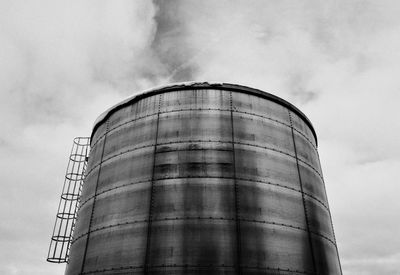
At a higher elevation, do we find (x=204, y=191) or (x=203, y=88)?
(x=203, y=88)

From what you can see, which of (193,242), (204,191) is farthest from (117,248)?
(204,191)

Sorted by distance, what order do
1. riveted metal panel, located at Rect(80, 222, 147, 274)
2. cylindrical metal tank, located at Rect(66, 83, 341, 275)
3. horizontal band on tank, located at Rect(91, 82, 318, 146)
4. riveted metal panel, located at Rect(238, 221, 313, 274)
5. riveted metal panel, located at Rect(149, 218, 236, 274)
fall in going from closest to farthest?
riveted metal panel, located at Rect(149, 218, 236, 274) < riveted metal panel, located at Rect(238, 221, 313, 274) < cylindrical metal tank, located at Rect(66, 83, 341, 275) < riveted metal panel, located at Rect(80, 222, 147, 274) < horizontal band on tank, located at Rect(91, 82, 318, 146)

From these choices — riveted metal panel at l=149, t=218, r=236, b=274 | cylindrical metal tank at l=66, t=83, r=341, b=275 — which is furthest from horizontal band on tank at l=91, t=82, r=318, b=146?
riveted metal panel at l=149, t=218, r=236, b=274

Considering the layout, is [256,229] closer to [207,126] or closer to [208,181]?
[208,181]

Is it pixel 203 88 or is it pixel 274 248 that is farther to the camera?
pixel 203 88

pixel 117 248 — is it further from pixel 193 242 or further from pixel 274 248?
pixel 274 248

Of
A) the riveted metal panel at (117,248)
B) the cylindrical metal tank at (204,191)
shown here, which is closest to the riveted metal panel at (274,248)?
the cylindrical metal tank at (204,191)

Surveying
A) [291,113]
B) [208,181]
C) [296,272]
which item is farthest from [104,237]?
[291,113]

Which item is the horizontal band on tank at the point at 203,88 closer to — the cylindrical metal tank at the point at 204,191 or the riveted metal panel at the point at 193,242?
the cylindrical metal tank at the point at 204,191

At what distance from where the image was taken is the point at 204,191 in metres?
10.7

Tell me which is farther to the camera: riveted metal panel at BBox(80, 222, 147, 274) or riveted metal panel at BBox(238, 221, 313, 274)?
riveted metal panel at BBox(80, 222, 147, 274)

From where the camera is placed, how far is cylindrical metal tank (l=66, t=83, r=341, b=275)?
32.3ft

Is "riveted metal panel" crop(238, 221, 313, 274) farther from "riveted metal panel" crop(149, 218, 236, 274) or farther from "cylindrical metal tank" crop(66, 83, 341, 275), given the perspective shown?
"riveted metal panel" crop(149, 218, 236, 274)

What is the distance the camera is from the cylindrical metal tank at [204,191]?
986cm
